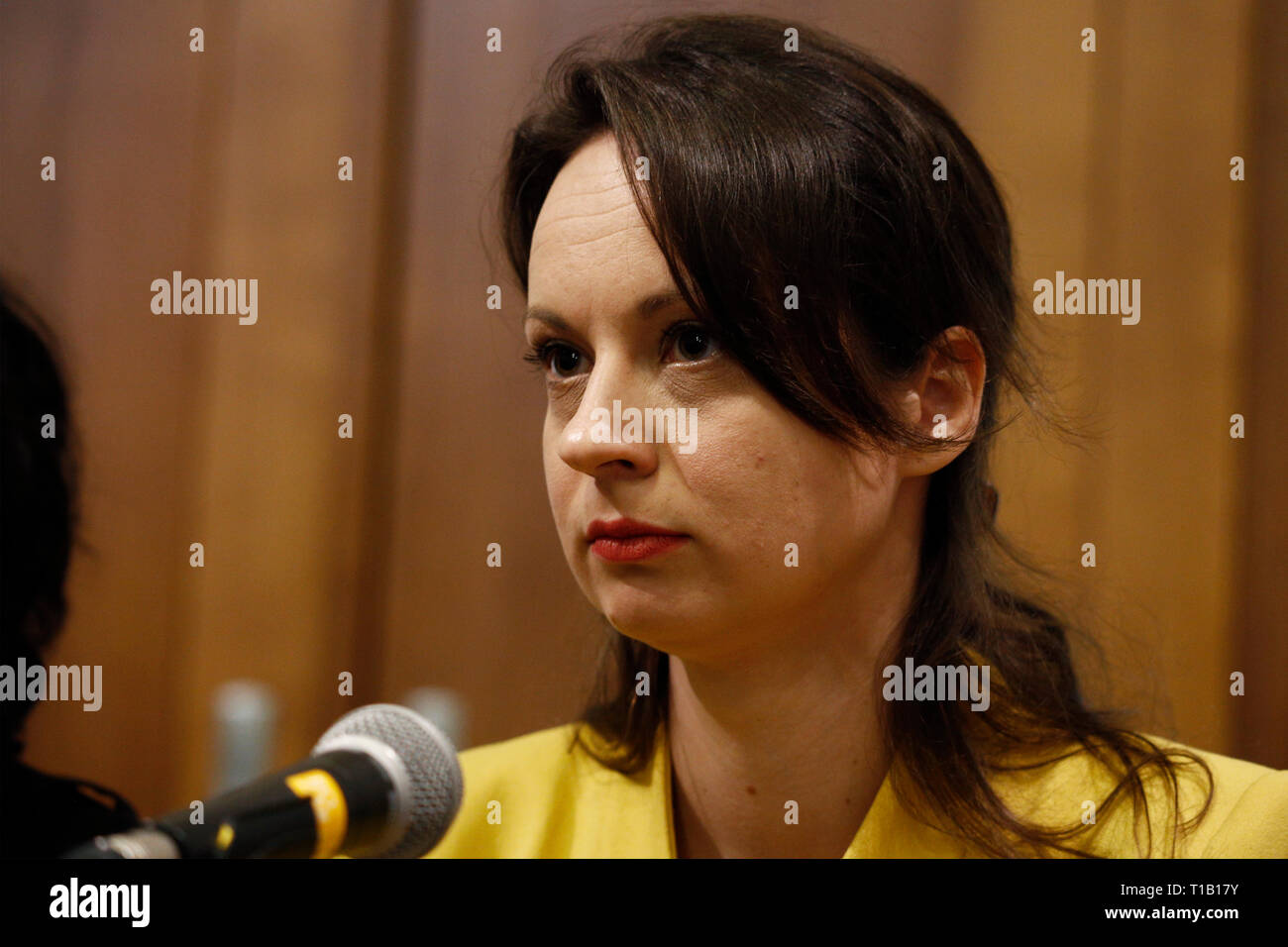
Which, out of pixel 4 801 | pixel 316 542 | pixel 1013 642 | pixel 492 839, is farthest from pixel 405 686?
pixel 1013 642

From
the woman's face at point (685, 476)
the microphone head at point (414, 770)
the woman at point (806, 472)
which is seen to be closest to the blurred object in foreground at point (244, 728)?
the woman at point (806, 472)

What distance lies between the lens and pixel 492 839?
120 cm

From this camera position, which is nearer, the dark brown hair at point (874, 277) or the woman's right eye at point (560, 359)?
the dark brown hair at point (874, 277)

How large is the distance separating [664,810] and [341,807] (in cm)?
53

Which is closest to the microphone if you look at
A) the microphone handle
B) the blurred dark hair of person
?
the microphone handle

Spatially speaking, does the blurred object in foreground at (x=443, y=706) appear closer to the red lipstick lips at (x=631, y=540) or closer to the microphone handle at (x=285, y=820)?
the red lipstick lips at (x=631, y=540)

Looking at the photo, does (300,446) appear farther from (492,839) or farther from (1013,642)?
(1013,642)

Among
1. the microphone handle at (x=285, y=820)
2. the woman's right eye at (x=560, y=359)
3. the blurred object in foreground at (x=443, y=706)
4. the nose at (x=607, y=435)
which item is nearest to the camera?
the microphone handle at (x=285, y=820)

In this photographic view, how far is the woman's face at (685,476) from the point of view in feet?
3.21

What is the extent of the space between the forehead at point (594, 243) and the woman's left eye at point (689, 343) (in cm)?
4

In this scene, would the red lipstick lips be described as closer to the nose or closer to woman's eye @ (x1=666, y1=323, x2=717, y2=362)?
the nose

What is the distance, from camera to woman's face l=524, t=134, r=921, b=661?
98cm

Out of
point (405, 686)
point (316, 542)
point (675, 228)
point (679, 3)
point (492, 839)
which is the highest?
point (679, 3)
